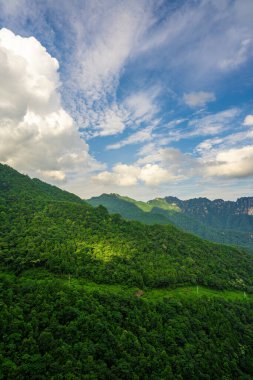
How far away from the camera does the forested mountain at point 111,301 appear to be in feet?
161

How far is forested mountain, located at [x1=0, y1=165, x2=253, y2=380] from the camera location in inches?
1935

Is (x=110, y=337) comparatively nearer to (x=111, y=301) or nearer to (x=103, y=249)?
(x=111, y=301)

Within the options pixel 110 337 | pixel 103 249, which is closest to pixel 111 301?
pixel 110 337

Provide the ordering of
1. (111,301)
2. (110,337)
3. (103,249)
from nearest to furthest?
(110,337)
(111,301)
(103,249)

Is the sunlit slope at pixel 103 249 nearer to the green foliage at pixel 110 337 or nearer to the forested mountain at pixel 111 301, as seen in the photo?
the forested mountain at pixel 111 301

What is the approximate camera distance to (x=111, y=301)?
216 ft

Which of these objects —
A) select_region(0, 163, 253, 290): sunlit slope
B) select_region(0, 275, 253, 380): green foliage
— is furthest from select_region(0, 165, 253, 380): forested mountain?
select_region(0, 163, 253, 290): sunlit slope

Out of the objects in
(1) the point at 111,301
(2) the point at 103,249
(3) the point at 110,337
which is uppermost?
(2) the point at 103,249

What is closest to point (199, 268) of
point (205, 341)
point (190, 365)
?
point (205, 341)

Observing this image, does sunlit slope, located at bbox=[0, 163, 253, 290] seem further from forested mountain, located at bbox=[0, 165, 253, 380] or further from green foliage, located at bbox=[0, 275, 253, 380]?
green foliage, located at bbox=[0, 275, 253, 380]

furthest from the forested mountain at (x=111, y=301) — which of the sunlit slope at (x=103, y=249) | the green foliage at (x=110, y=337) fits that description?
the sunlit slope at (x=103, y=249)

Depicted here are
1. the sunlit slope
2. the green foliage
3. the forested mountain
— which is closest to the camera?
the green foliage

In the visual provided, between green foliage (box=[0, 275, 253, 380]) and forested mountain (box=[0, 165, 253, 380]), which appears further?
forested mountain (box=[0, 165, 253, 380])

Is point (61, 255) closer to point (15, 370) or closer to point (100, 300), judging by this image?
point (100, 300)
